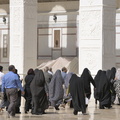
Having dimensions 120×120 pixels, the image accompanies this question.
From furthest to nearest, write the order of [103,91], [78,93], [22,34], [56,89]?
[22,34] → [103,91] → [56,89] → [78,93]

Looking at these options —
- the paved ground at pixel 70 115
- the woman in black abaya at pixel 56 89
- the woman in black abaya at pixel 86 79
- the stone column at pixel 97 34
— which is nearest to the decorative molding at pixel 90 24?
the stone column at pixel 97 34

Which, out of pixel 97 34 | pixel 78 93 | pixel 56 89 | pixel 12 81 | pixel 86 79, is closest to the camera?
pixel 12 81

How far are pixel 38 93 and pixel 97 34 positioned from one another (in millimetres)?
5932

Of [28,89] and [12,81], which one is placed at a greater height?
[12,81]

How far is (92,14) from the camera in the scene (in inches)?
732

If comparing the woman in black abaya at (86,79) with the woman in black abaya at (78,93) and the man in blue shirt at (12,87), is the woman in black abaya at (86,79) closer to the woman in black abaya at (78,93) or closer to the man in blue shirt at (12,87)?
the woman in black abaya at (78,93)

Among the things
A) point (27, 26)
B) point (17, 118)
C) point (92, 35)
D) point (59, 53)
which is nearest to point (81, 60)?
point (92, 35)

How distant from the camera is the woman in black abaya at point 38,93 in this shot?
43.3 feet

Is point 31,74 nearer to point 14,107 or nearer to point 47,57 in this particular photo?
point 14,107

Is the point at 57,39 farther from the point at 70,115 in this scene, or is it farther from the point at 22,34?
the point at 70,115

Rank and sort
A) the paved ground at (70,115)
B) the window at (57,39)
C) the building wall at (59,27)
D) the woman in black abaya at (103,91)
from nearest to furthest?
the paved ground at (70,115)
the woman in black abaya at (103,91)
the building wall at (59,27)
the window at (57,39)

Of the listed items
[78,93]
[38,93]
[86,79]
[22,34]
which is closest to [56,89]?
[86,79]

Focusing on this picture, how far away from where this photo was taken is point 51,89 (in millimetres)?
14539

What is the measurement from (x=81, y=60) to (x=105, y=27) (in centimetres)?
157
